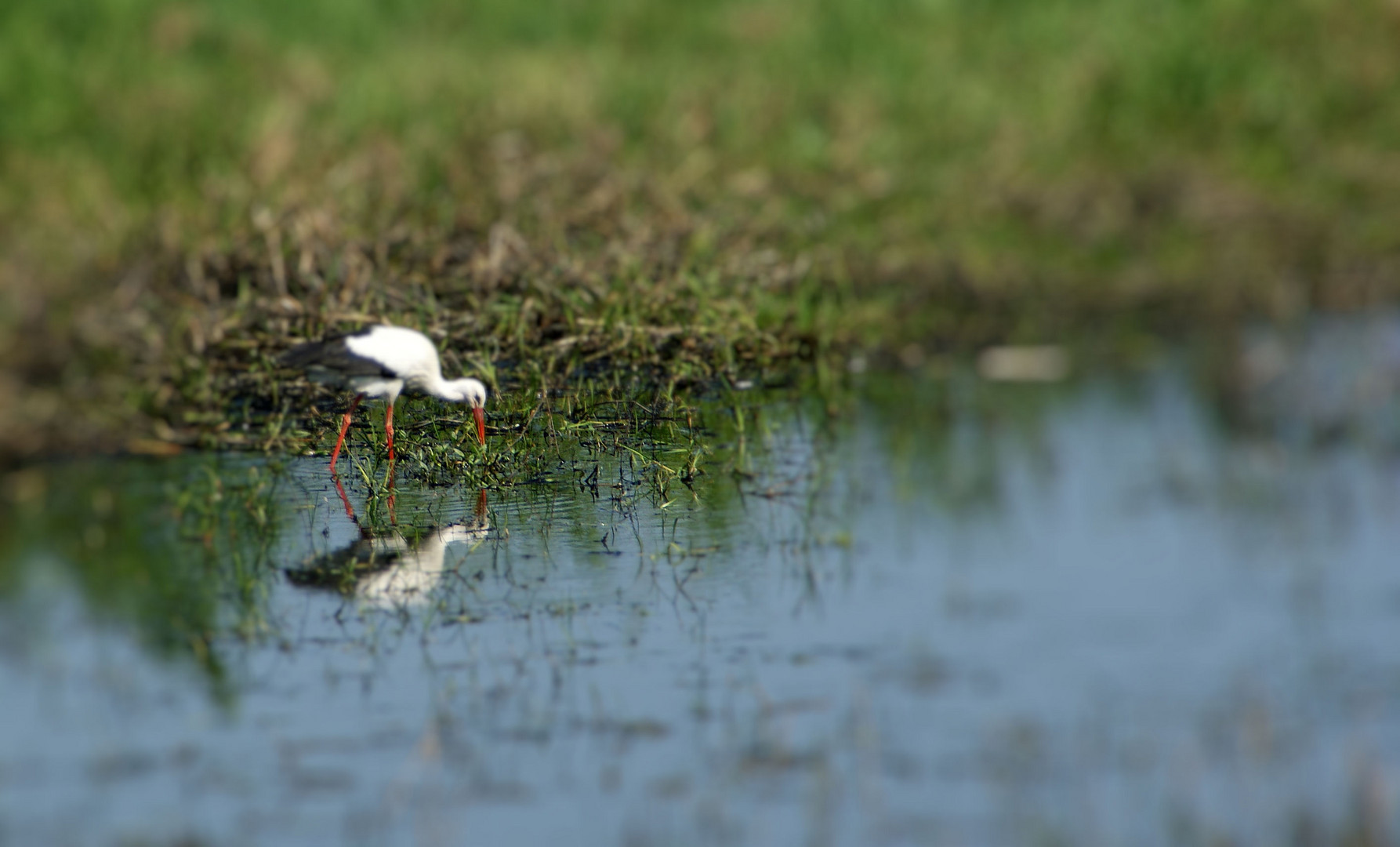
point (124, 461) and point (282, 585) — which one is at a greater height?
point (124, 461)

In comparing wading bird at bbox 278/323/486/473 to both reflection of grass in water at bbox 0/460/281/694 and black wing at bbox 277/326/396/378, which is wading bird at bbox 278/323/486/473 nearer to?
black wing at bbox 277/326/396/378

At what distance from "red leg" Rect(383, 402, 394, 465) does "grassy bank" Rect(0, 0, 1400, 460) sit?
281mm

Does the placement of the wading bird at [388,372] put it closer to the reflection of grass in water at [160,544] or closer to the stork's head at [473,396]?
the stork's head at [473,396]

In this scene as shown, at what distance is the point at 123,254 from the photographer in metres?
7.80

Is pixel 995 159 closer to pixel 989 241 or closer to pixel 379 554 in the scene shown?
pixel 989 241

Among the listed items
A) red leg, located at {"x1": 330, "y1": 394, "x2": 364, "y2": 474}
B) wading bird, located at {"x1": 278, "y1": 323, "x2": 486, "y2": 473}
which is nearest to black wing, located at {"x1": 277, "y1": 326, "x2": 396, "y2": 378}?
wading bird, located at {"x1": 278, "y1": 323, "x2": 486, "y2": 473}

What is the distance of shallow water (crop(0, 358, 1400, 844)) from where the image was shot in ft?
10.5

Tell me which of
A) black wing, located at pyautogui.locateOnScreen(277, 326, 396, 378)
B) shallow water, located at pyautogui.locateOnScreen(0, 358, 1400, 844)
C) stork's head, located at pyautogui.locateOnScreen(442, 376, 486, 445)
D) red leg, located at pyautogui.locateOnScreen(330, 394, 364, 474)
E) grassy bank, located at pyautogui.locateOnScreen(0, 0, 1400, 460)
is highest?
grassy bank, located at pyautogui.locateOnScreen(0, 0, 1400, 460)

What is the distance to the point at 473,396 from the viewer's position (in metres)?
A: 3.13

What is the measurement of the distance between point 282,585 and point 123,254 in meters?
5.10

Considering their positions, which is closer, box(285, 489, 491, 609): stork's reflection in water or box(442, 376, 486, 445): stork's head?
box(285, 489, 491, 609): stork's reflection in water

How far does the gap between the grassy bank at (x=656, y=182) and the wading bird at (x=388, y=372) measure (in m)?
0.15

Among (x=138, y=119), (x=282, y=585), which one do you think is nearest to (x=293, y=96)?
(x=138, y=119)

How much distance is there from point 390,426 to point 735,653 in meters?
1.07
